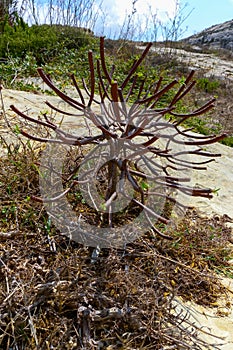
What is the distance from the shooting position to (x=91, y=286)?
42.9 inches

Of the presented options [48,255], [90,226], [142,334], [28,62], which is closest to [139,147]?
[90,226]

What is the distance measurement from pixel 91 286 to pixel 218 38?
15805mm

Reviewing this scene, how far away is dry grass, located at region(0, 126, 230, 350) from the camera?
0.99m

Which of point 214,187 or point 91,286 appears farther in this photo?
point 214,187

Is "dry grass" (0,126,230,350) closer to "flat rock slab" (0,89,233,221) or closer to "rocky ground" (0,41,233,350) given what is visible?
"rocky ground" (0,41,233,350)

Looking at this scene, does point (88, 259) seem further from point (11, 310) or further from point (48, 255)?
point (11, 310)

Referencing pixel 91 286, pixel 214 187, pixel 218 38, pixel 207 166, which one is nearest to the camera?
pixel 91 286

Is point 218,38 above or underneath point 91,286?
above

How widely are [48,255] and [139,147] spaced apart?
0.46m

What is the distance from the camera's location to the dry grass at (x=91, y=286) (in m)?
0.99

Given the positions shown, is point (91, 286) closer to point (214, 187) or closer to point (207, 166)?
point (214, 187)

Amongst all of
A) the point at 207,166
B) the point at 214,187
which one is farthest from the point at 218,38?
the point at 214,187

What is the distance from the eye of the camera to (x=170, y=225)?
1486mm

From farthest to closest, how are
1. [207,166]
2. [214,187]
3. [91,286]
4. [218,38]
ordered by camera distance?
[218,38]
[207,166]
[214,187]
[91,286]
